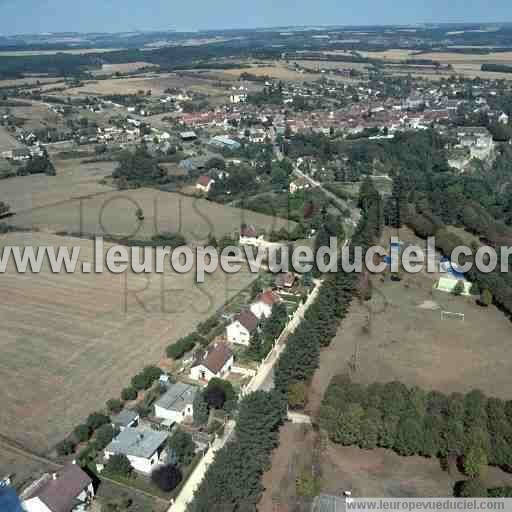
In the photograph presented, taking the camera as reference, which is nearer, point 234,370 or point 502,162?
point 234,370

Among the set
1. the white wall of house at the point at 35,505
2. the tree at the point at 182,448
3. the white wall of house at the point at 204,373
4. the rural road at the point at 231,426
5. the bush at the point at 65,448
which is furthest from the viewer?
the white wall of house at the point at 204,373

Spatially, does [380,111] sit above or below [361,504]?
above

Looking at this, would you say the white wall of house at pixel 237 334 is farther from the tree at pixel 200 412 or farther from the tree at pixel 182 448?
the tree at pixel 182 448

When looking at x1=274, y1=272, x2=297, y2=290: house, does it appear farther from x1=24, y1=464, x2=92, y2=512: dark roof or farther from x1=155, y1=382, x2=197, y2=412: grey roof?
x1=24, y1=464, x2=92, y2=512: dark roof

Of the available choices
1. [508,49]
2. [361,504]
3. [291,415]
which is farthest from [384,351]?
[508,49]

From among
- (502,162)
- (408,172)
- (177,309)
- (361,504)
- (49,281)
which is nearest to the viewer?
(361,504)

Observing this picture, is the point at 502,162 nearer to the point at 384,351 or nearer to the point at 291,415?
the point at 384,351

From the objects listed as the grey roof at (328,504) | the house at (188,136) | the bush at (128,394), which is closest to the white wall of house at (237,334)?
the bush at (128,394)
